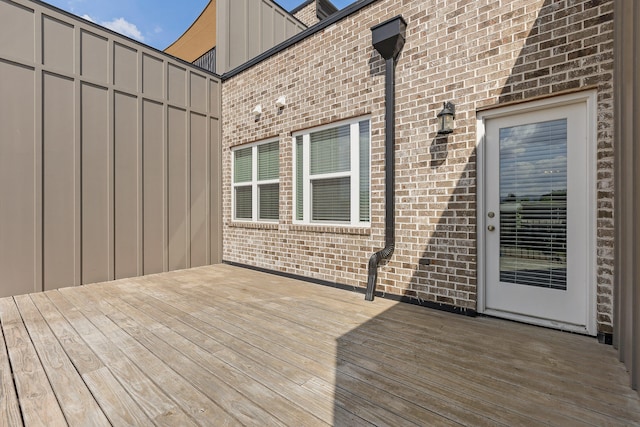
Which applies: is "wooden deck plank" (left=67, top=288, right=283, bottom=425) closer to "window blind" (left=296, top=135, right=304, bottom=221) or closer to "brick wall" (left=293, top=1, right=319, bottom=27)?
"window blind" (left=296, top=135, right=304, bottom=221)

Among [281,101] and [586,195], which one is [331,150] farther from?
[586,195]

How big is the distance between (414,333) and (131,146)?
4730 millimetres

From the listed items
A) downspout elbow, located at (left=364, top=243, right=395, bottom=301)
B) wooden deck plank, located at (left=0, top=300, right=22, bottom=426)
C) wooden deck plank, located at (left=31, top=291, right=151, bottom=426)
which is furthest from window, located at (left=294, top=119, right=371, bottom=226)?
wooden deck plank, located at (left=0, top=300, right=22, bottom=426)

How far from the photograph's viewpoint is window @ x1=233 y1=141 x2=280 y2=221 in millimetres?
5152

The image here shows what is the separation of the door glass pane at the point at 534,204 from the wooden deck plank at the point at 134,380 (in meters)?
2.97

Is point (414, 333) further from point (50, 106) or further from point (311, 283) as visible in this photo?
point (50, 106)

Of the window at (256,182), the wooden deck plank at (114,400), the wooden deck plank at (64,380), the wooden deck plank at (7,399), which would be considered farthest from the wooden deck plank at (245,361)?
the window at (256,182)

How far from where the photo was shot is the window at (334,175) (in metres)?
4.00

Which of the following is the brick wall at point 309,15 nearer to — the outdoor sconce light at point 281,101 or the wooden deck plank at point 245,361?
the outdoor sconce light at point 281,101

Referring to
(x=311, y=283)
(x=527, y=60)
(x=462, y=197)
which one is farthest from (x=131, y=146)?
(x=527, y=60)

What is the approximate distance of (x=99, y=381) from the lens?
6.19 ft

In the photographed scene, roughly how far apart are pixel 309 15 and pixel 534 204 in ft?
29.7

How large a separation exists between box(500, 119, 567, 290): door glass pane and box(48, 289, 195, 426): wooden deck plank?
9.73ft

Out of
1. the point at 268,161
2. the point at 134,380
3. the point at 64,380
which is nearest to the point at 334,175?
the point at 268,161
